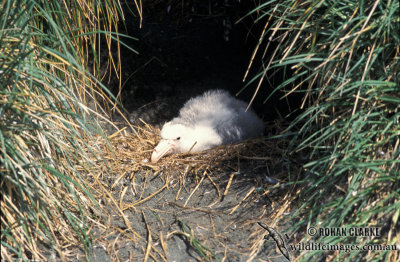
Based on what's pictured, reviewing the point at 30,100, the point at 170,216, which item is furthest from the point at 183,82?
the point at 30,100

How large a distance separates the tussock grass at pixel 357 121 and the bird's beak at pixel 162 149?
1.41 meters

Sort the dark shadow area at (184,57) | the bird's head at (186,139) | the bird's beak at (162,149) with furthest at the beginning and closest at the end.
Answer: the dark shadow area at (184,57) → the bird's head at (186,139) → the bird's beak at (162,149)

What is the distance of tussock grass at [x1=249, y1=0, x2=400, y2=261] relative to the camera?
243 cm

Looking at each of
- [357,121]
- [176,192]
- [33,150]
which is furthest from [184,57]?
[357,121]

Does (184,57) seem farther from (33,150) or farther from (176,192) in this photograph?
(33,150)

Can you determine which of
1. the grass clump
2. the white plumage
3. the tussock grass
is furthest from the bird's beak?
the tussock grass

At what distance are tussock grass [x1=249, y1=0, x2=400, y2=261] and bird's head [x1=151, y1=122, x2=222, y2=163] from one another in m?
1.35

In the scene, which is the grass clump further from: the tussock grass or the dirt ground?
the tussock grass

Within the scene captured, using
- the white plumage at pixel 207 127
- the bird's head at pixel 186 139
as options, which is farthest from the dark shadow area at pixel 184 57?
the bird's head at pixel 186 139

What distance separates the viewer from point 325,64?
274 cm

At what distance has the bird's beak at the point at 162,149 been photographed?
386 centimetres

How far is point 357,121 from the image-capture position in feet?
8.13

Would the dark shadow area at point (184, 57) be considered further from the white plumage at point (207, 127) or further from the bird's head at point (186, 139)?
the bird's head at point (186, 139)

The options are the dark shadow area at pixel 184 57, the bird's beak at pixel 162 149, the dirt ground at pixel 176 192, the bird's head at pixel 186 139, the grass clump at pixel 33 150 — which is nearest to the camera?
the grass clump at pixel 33 150
